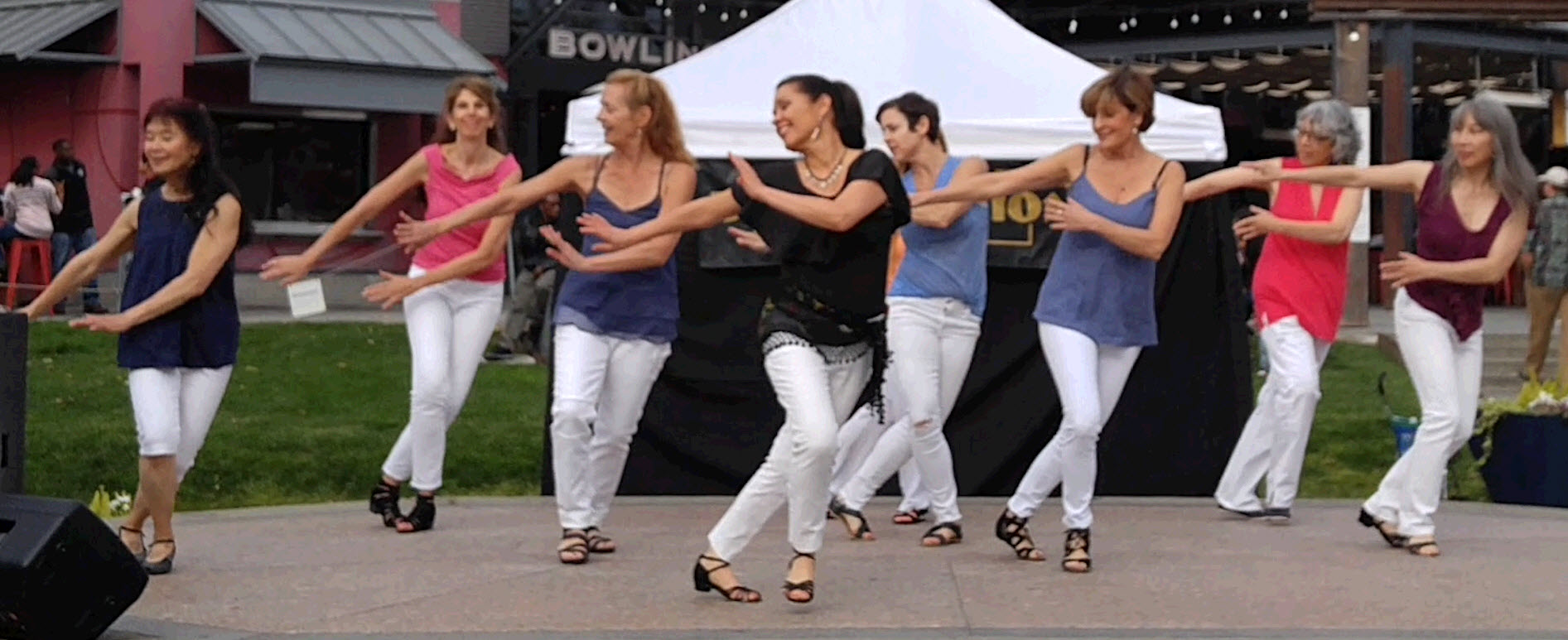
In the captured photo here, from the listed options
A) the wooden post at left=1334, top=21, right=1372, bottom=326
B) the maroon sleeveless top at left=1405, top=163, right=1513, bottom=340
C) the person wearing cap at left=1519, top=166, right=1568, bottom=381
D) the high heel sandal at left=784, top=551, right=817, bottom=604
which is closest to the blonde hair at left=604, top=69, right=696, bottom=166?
the high heel sandal at left=784, top=551, right=817, bottom=604

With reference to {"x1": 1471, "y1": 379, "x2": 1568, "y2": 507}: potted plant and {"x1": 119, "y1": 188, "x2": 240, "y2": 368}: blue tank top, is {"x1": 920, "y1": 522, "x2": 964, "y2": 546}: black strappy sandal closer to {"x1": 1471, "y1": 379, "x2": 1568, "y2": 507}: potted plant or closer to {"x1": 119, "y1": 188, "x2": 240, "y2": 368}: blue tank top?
{"x1": 119, "y1": 188, "x2": 240, "y2": 368}: blue tank top

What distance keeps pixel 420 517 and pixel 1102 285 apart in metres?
2.94

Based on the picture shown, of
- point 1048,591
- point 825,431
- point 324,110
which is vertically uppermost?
point 324,110

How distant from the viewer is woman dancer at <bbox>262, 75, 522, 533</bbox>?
9.80 meters

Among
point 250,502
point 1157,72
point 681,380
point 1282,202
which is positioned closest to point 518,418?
point 250,502

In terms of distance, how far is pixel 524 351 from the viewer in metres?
19.0

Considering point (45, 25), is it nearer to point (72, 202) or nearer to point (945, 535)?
point (72, 202)

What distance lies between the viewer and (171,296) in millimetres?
8453

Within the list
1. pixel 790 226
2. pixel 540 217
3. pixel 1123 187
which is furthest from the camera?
pixel 540 217

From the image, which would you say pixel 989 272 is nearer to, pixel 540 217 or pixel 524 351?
pixel 524 351

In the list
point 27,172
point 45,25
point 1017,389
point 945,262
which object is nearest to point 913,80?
point 1017,389

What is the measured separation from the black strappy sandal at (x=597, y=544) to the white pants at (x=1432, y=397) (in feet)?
9.62

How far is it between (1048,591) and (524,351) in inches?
430

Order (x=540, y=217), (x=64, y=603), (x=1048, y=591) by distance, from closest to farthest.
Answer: (x=64, y=603), (x=1048, y=591), (x=540, y=217)
